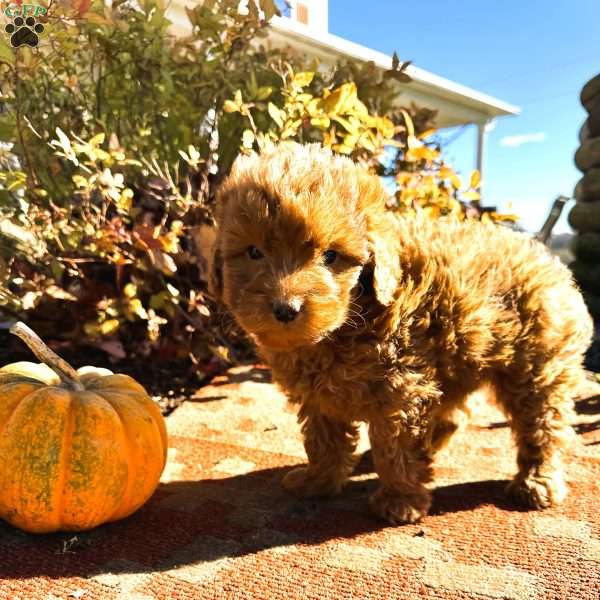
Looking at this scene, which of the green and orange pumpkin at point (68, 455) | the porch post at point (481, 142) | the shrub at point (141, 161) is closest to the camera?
the green and orange pumpkin at point (68, 455)

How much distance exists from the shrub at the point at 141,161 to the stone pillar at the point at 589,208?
3289mm

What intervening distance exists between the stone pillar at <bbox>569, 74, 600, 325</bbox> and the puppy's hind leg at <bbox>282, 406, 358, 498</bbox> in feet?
17.4

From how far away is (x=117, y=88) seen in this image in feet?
14.3

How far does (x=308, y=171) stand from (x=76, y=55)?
10.8 feet

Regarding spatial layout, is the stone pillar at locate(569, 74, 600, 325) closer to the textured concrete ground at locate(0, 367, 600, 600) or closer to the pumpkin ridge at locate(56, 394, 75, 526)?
the textured concrete ground at locate(0, 367, 600, 600)

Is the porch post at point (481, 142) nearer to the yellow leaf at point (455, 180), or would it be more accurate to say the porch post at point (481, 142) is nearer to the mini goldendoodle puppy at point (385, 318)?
the yellow leaf at point (455, 180)

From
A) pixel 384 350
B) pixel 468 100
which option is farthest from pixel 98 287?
pixel 468 100

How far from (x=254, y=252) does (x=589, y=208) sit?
677 cm

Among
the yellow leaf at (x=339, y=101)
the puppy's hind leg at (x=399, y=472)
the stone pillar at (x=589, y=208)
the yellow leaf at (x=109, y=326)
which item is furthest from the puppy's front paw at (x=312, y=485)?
the stone pillar at (x=589, y=208)

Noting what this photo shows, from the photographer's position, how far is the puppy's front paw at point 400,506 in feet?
8.13

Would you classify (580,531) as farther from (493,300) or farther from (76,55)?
(76,55)

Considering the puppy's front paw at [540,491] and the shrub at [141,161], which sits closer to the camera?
the puppy's front paw at [540,491]

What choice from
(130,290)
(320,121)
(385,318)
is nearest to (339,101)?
(320,121)

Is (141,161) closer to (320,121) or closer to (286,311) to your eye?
(320,121)
